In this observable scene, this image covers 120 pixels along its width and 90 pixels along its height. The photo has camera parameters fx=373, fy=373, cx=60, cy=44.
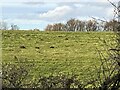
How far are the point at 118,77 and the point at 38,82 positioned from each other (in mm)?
1317

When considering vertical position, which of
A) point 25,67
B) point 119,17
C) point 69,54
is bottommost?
point 69,54

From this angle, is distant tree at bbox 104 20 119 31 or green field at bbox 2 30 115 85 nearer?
distant tree at bbox 104 20 119 31

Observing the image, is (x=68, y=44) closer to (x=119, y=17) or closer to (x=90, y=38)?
(x=90, y=38)

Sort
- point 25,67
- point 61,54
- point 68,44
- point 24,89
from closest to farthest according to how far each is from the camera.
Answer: point 24,89 → point 25,67 → point 61,54 → point 68,44

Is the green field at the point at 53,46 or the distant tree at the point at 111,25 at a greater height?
the distant tree at the point at 111,25

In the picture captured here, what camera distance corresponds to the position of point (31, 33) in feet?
68.0

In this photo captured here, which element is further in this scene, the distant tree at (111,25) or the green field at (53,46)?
the green field at (53,46)

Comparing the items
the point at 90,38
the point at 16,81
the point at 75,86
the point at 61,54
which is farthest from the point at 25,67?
the point at 90,38

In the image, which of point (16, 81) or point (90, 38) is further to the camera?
point (90, 38)

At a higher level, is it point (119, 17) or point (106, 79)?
point (119, 17)

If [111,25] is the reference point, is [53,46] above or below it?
below

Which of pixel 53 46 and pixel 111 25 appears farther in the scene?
pixel 53 46

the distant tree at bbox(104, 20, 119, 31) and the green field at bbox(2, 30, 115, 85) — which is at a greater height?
the distant tree at bbox(104, 20, 119, 31)

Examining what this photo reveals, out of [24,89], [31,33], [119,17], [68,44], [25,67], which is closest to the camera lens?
[119,17]
